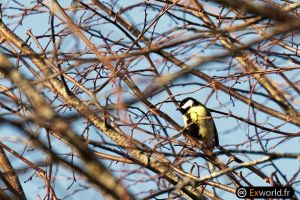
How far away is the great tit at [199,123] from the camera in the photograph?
16.1ft

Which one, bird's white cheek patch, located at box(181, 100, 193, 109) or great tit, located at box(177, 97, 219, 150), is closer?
great tit, located at box(177, 97, 219, 150)

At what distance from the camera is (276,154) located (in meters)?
1.89

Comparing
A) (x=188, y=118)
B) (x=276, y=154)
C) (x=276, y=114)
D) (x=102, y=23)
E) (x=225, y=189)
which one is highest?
(x=188, y=118)

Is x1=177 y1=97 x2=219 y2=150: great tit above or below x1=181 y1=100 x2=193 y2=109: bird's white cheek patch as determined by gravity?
below

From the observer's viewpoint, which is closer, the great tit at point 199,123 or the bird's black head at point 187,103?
the great tit at point 199,123

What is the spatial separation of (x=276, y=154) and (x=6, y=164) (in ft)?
5.61

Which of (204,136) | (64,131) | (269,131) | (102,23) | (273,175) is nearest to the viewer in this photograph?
(64,131)

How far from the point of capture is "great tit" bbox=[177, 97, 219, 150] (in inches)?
193

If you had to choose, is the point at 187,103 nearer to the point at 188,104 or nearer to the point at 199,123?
the point at 188,104

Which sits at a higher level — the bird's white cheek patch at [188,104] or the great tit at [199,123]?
the bird's white cheek patch at [188,104]

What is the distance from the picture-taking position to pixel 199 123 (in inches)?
197

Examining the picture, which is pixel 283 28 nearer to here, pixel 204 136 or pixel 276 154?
pixel 276 154

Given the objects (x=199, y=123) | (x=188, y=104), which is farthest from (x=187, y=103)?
(x=199, y=123)

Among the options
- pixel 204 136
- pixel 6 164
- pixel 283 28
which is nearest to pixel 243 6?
pixel 283 28
